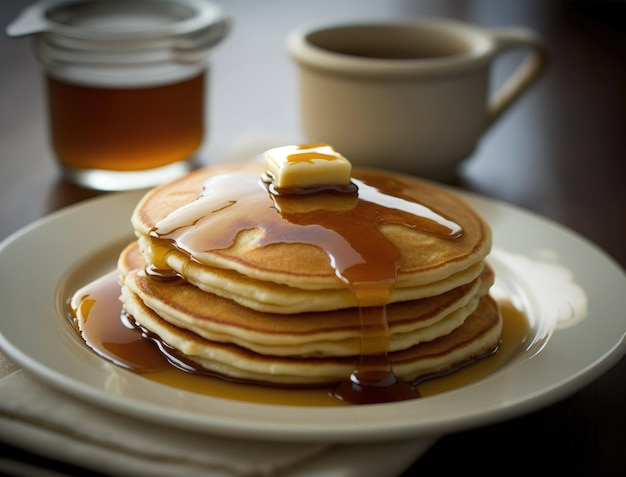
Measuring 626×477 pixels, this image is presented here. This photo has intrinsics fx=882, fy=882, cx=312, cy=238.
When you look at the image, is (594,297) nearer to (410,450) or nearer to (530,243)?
(530,243)

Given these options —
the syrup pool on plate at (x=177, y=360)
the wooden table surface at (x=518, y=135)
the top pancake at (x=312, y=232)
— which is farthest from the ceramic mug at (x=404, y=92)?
the syrup pool on plate at (x=177, y=360)

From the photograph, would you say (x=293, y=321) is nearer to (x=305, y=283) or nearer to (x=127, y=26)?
(x=305, y=283)

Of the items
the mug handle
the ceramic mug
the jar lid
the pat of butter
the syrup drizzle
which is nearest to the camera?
the syrup drizzle

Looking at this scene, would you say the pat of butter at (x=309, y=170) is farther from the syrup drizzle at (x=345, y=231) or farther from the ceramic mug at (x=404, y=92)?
the ceramic mug at (x=404, y=92)

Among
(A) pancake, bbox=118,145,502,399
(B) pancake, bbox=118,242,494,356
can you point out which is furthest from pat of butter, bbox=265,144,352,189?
(B) pancake, bbox=118,242,494,356

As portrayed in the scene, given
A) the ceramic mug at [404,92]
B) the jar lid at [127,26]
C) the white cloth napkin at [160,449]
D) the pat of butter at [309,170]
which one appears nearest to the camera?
the white cloth napkin at [160,449]

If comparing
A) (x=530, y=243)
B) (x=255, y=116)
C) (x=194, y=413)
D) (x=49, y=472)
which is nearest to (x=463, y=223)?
(x=530, y=243)

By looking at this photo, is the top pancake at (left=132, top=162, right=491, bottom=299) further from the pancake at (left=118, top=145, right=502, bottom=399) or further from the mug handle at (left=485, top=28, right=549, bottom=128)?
the mug handle at (left=485, top=28, right=549, bottom=128)
